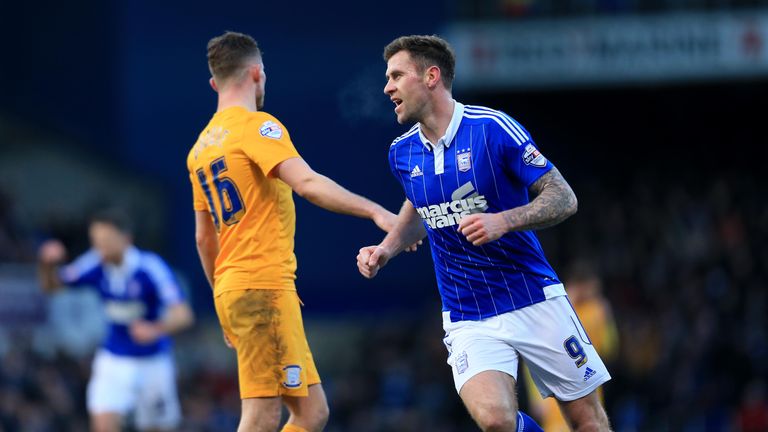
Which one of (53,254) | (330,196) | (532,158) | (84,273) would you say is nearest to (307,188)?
(330,196)

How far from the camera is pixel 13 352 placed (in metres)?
14.7

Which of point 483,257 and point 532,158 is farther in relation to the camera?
point 483,257

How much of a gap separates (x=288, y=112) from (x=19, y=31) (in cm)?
483

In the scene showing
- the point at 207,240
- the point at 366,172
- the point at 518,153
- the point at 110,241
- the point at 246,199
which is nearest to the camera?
the point at 518,153

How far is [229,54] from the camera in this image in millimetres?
7102

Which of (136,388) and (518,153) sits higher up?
(518,153)

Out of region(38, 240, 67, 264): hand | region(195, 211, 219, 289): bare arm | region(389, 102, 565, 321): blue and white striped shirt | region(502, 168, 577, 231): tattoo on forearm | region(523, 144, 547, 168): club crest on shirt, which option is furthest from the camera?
region(38, 240, 67, 264): hand

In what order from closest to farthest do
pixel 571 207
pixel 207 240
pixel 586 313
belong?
pixel 571 207
pixel 207 240
pixel 586 313

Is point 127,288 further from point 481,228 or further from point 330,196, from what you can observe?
point 481,228

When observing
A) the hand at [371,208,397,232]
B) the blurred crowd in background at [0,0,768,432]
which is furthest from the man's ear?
the blurred crowd in background at [0,0,768,432]

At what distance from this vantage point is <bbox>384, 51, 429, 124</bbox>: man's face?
22.2ft

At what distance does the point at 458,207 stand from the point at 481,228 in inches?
23.0

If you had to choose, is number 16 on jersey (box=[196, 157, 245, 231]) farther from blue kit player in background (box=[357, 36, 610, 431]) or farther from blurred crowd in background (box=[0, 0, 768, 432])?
blurred crowd in background (box=[0, 0, 768, 432])

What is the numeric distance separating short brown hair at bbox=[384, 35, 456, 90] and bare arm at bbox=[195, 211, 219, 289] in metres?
1.43
